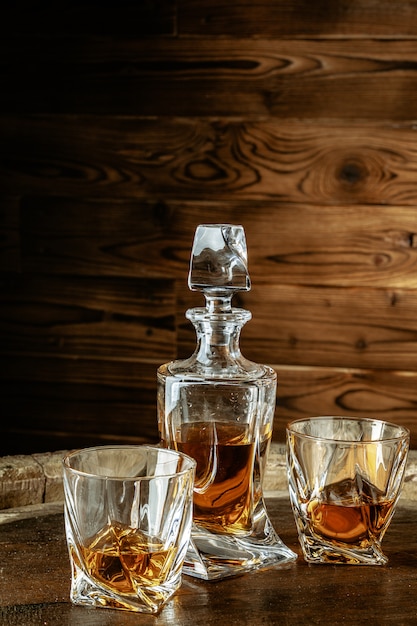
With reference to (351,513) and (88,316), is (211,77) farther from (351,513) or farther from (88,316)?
(351,513)

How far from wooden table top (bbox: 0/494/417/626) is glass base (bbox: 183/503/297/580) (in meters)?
0.01

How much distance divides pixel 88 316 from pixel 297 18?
854 millimetres

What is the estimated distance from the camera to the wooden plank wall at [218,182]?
6.57 ft

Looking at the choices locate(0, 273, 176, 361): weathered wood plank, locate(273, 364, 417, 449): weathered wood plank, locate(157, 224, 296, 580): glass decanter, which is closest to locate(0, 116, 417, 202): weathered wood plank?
locate(0, 273, 176, 361): weathered wood plank

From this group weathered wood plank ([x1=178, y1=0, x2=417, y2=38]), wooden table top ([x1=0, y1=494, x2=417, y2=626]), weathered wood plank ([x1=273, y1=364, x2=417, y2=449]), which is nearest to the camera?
wooden table top ([x1=0, y1=494, x2=417, y2=626])

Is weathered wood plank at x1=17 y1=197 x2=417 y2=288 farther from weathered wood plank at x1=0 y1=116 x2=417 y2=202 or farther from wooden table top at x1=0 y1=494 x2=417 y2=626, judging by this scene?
wooden table top at x1=0 y1=494 x2=417 y2=626

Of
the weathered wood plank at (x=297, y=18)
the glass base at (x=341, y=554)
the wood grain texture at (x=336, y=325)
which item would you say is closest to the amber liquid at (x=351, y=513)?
the glass base at (x=341, y=554)

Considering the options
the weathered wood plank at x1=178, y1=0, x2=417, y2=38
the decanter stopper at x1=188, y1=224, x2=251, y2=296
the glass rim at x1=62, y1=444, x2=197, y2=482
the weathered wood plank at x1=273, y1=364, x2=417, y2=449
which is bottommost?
the weathered wood plank at x1=273, y1=364, x2=417, y2=449

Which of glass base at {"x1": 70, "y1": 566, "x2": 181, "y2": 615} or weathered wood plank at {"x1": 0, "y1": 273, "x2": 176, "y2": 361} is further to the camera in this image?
weathered wood plank at {"x1": 0, "y1": 273, "x2": 176, "y2": 361}

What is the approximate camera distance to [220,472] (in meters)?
0.81

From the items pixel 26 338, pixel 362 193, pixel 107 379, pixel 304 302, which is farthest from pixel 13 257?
pixel 362 193

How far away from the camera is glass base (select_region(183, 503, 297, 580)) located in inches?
30.5

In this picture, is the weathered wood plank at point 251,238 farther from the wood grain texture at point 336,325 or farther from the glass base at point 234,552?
the glass base at point 234,552

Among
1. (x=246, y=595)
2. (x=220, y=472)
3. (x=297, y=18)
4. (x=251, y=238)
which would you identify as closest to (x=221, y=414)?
(x=220, y=472)
